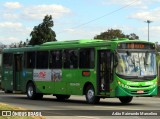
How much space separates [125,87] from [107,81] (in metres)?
1.04

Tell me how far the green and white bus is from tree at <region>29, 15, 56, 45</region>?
1091 inches

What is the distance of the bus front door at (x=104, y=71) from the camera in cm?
2234

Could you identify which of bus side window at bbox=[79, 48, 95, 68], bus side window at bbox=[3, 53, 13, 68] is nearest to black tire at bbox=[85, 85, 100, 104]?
bus side window at bbox=[79, 48, 95, 68]

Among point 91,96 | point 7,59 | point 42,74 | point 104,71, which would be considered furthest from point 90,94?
point 7,59

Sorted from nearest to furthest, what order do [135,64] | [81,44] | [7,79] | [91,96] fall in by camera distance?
[135,64] → [91,96] → [81,44] → [7,79]

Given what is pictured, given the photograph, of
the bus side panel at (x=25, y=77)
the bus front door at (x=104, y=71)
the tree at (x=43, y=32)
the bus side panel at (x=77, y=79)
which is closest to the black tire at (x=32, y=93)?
the bus side panel at (x=25, y=77)

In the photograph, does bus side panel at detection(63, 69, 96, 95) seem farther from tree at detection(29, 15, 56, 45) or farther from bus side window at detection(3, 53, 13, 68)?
tree at detection(29, 15, 56, 45)

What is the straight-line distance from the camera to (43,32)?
5638cm

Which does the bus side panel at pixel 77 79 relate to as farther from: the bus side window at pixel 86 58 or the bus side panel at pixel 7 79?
the bus side panel at pixel 7 79

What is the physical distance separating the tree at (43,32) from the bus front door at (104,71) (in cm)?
3359

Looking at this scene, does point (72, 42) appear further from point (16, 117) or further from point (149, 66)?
point (16, 117)

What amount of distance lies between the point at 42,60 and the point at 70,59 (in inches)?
123

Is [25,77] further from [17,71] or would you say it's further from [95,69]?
[95,69]

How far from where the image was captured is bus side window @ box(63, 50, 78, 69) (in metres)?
24.3
